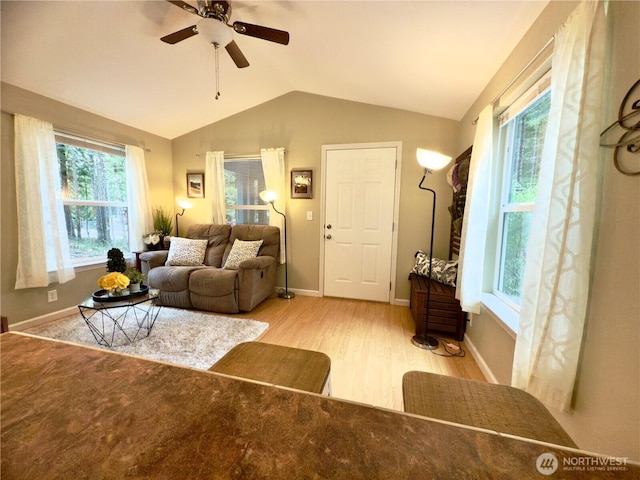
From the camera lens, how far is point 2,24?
188 centimetres

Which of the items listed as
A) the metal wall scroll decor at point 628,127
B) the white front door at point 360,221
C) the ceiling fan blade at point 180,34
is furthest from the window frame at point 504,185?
the ceiling fan blade at point 180,34

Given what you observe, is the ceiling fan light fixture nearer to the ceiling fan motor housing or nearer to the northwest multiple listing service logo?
the ceiling fan motor housing

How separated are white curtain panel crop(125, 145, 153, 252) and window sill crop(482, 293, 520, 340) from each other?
414 centimetres

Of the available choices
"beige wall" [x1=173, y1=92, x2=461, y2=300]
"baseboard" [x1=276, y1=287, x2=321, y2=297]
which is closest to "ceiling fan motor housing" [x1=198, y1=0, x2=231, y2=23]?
"beige wall" [x1=173, y1=92, x2=461, y2=300]

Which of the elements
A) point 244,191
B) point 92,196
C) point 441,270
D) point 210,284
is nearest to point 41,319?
point 92,196

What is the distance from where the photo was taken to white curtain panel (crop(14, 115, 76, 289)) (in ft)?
8.00

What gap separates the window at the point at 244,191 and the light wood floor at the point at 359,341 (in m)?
1.30

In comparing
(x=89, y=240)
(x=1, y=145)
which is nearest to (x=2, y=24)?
(x=1, y=145)

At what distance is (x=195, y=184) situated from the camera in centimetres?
404

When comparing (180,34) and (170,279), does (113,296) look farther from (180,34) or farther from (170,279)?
(180,34)

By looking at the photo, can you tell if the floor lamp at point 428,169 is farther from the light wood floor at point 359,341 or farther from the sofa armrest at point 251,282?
the sofa armrest at point 251,282

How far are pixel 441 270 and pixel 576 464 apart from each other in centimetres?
237

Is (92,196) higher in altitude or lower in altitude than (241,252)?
higher

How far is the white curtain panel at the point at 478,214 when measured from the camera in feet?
6.24
